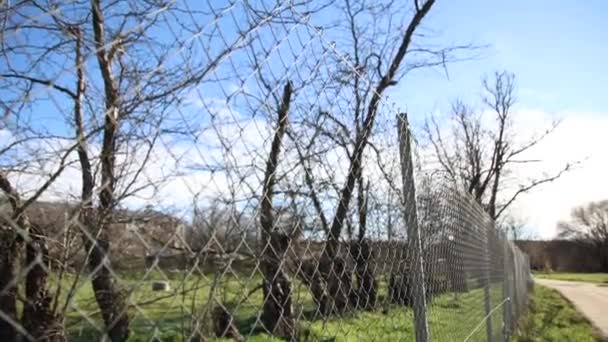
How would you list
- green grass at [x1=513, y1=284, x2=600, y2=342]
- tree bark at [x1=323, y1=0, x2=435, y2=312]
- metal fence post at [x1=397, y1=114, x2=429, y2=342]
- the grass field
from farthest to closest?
green grass at [x1=513, y1=284, x2=600, y2=342] < metal fence post at [x1=397, y1=114, x2=429, y2=342] < tree bark at [x1=323, y1=0, x2=435, y2=312] < the grass field

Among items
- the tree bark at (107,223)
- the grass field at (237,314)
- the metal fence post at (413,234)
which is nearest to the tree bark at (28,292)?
the grass field at (237,314)

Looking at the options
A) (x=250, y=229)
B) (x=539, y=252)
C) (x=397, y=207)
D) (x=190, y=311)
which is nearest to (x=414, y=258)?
(x=397, y=207)

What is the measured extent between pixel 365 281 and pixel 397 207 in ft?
1.89

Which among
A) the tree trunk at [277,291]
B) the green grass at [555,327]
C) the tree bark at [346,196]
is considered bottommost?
the green grass at [555,327]

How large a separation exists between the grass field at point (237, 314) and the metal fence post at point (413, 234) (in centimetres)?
15

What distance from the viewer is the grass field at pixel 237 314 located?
1399 mm

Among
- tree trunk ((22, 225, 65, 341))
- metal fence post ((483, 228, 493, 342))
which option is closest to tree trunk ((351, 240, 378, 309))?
tree trunk ((22, 225, 65, 341))

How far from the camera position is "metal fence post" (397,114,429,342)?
2750mm

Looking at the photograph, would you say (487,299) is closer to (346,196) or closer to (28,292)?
(346,196)

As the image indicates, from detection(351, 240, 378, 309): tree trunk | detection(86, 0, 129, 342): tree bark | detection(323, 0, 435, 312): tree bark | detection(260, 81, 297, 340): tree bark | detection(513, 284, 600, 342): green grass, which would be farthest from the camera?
detection(513, 284, 600, 342): green grass

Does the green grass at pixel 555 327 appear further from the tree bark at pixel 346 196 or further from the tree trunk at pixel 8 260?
the tree trunk at pixel 8 260

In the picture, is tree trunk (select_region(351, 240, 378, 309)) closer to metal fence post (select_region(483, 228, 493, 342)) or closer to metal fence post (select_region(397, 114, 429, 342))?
metal fence post (select_region(397, 114, 429, 342))

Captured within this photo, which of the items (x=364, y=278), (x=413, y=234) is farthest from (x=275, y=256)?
(x=413, y=234)

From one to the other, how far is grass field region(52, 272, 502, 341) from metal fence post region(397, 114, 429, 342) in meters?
0.15
